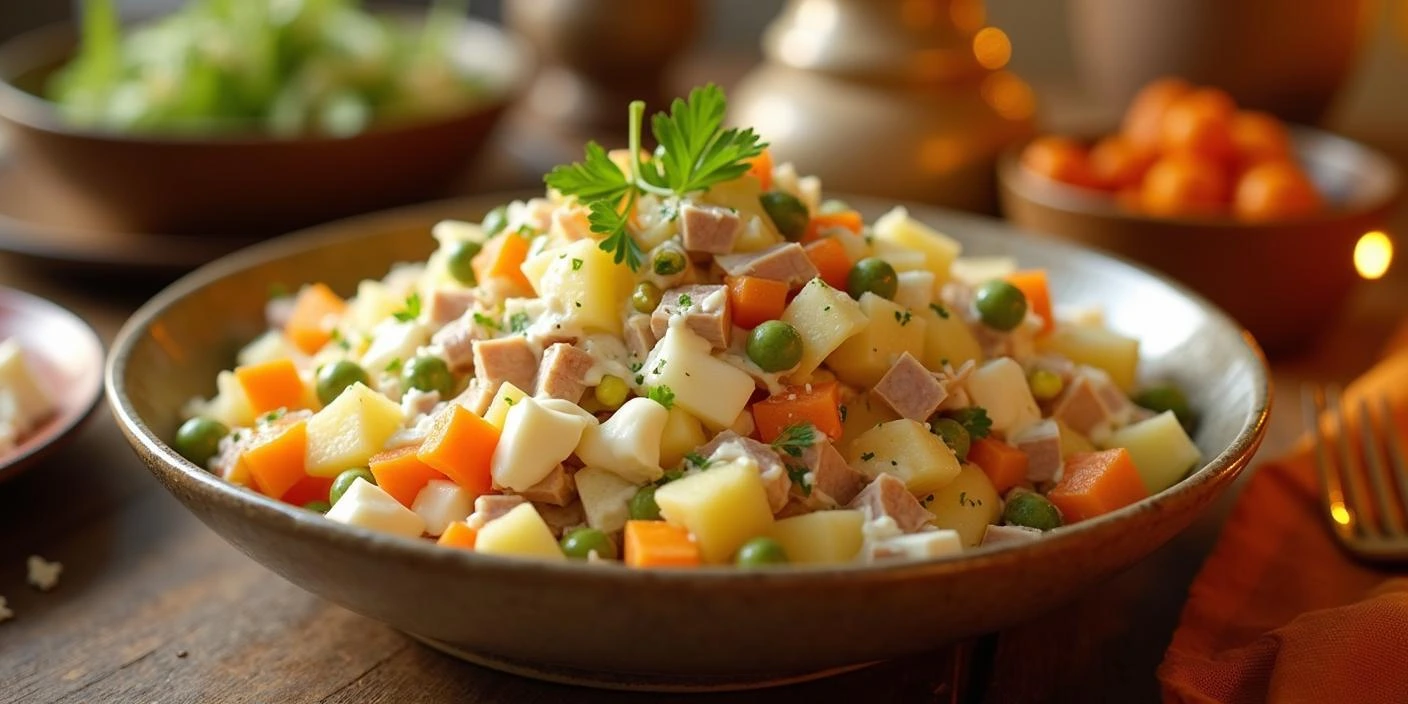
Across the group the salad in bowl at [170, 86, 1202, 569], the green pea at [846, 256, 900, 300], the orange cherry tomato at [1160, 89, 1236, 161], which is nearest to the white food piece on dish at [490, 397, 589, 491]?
the salad in bowl at [170, 86, 1202, 569]

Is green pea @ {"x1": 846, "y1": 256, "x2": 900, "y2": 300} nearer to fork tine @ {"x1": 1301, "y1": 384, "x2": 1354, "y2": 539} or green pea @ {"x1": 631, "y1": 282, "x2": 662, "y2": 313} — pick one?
green pea @ {"x1": 631, "y1": 282, "x2": 662, "y2": 313}

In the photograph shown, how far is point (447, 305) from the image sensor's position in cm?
260

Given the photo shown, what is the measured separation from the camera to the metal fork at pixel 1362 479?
2553 mm

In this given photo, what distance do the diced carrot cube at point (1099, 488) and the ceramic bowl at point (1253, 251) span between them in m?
1.29

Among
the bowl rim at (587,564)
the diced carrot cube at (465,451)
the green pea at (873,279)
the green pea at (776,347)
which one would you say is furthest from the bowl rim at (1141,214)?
the diced carrot cube at (465,451)

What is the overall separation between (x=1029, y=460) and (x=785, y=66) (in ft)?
7.48

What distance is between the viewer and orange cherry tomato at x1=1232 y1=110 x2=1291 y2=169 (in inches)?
149

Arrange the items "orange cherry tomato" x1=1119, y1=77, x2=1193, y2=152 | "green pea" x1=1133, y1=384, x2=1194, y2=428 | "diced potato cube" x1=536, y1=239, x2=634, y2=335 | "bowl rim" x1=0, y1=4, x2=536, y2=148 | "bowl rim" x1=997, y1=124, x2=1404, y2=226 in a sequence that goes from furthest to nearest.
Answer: "orange cherry tomato" x1=1119, y1=77, x2=1193, y2=152 < "bowl rim" x1=0, y1=4, x2=536, y2=148 < "bowl rim" x1=997, y1=124, x2=1404, y2=226 < "green pea" x1=1133, y1=384, x2=1194, y2=428 < "diced potato cube" x1=536, y1=239, x2=634, y2=335

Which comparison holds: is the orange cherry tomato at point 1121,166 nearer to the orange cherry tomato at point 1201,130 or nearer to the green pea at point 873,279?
the orange cherry tomato at point 1201,130

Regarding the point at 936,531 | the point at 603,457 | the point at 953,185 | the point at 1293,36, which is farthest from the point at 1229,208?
the point at 603,457

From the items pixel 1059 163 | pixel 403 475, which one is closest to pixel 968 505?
pixel 403 475

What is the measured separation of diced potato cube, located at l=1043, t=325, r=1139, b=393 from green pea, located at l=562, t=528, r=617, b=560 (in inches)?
47.6

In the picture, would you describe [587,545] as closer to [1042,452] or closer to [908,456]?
[908,456]

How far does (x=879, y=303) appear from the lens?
7.86ft
